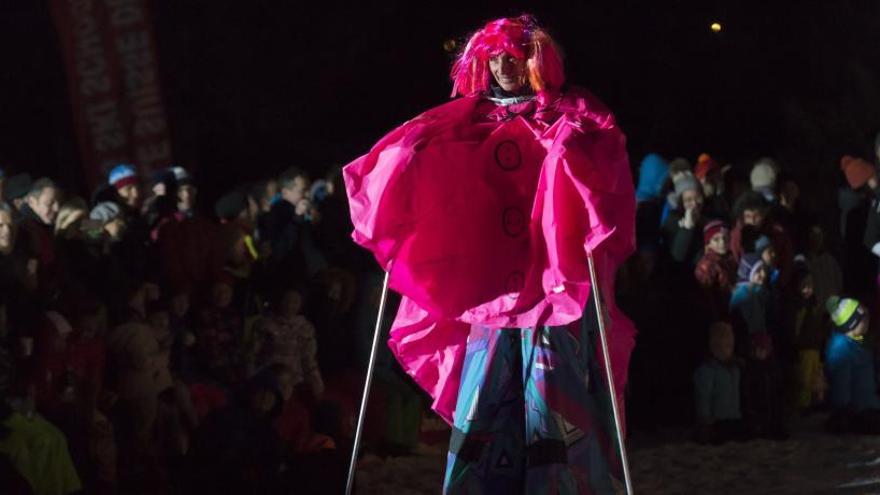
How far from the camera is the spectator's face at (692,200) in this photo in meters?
11.6

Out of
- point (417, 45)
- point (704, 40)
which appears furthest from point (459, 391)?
point (704, 40)

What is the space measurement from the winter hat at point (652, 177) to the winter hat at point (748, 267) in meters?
0.88

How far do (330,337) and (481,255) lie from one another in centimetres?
320

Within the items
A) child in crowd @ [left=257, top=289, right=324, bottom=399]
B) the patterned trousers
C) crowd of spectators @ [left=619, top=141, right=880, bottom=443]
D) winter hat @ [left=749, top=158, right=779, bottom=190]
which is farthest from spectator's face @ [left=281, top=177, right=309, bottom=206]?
the patterned trousers

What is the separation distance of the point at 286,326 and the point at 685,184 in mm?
3475

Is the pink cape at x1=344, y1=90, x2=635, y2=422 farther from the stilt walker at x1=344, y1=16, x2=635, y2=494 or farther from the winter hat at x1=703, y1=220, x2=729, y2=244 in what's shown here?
the winter hat at x1=703, y1=220, x2=729, y2=244

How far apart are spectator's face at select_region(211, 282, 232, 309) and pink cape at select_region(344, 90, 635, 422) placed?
7.73 feet

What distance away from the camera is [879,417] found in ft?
36.6

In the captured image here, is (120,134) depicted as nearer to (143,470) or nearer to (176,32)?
(176,32)

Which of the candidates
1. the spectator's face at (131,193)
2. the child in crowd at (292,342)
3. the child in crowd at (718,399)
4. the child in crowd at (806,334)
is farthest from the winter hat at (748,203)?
the spectator's face at (131,193)

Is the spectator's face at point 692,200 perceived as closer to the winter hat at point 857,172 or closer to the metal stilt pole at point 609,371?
the winter hat at point 857,172

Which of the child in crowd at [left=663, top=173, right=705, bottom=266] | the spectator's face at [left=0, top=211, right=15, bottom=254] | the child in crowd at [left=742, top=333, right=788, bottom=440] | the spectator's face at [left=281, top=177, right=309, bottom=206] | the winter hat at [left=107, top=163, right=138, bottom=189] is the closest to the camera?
the spectator's face at [left=0, top=211, right=15, bottom=254]

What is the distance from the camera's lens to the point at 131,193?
32.3 ft

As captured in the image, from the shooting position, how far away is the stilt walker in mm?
6496
